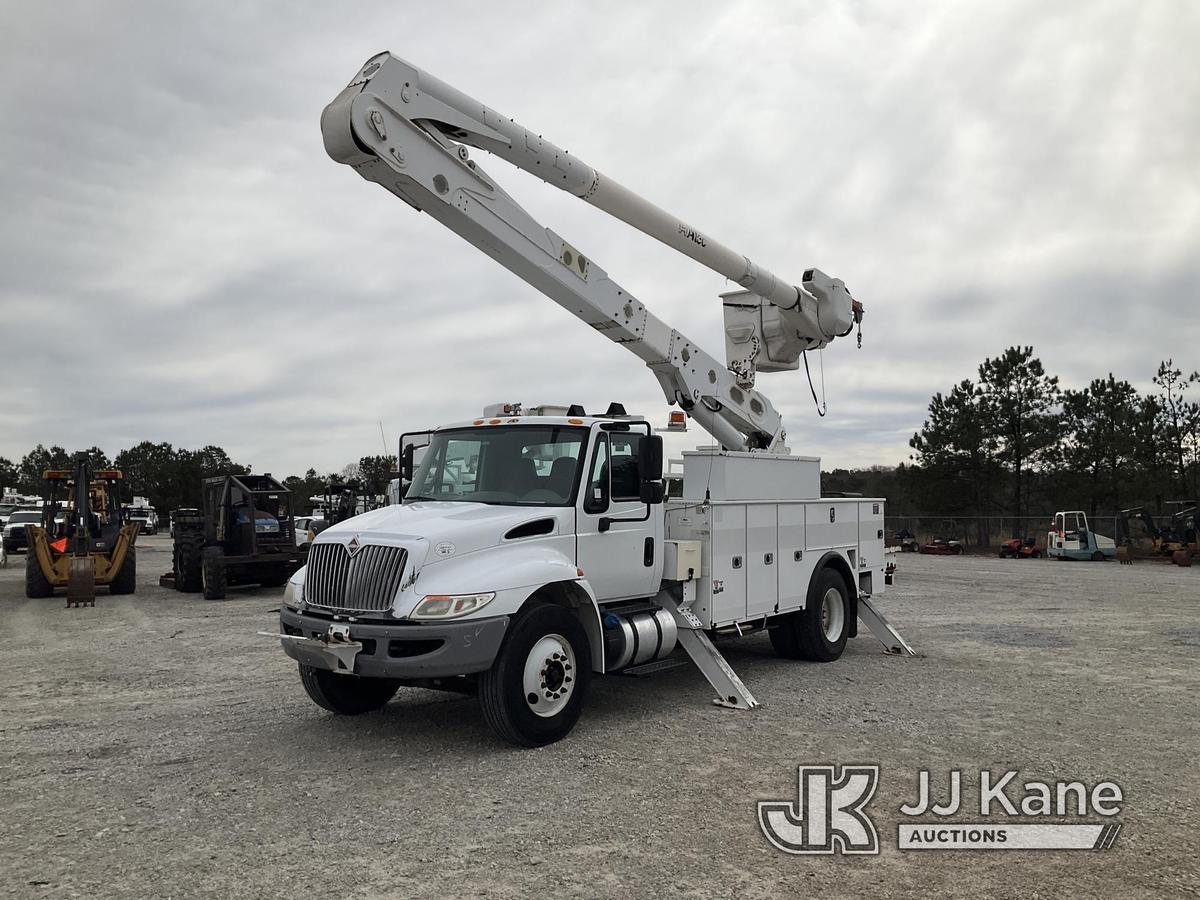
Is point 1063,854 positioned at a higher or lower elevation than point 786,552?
lower

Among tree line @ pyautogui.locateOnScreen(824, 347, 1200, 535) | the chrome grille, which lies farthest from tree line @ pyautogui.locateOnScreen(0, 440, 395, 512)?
the chrome grille

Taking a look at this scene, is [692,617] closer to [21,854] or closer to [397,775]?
[397,775]

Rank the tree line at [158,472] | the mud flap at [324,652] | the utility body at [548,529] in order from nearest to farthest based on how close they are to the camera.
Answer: the mud flap at [324,652]
the utility body at [548,529]
the tree line at [158,472]

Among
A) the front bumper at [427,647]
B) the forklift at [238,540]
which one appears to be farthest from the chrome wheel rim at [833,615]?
the forklift at [238,540]

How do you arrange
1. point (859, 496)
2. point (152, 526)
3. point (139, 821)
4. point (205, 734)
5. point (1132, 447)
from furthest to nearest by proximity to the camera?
point (152, 526), point (1132, 447), point (859, 496), point (205, 734), point (139, 821)

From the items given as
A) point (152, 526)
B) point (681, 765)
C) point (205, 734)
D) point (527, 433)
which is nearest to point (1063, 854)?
point (681, 765)

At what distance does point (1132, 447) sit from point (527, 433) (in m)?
36.6

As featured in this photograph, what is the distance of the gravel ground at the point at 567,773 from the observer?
434cm

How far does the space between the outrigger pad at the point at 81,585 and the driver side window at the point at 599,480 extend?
13604 mm

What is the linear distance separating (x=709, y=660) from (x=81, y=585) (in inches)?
551

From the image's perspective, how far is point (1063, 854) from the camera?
15.1 feet

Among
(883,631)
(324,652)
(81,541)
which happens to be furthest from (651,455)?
(81,541)

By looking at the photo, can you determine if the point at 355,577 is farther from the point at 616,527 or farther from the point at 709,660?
the point at 709,660

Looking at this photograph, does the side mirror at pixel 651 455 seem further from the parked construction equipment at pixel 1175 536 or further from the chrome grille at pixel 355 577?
the parked construction equipment at pixel 1175 536
